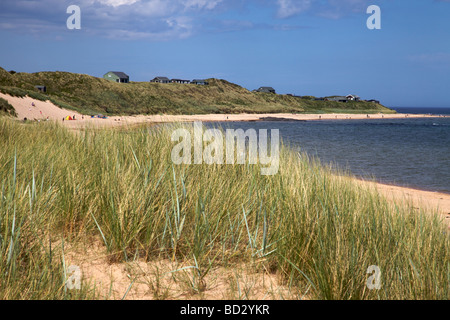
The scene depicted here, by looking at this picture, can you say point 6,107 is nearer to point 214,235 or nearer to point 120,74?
point 214,235

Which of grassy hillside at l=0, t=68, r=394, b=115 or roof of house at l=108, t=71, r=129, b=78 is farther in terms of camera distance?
roof of house at l=108, t=71, r=129, b=78

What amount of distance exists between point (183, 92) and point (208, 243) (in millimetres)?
71130

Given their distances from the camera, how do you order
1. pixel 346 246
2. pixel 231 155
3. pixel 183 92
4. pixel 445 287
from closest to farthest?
1. pixel 445 287
2. pixel 346 246
3. pixel 231 155
4. pixel 183 92

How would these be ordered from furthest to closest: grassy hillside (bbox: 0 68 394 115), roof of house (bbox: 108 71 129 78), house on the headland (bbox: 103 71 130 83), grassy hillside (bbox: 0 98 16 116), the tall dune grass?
roof of house (bbox: 108 71 129 78) → house on the headland (bbox: 103 71 130 83) → grassy hillside (bbox: 0 68 394 115) → grassy hillside (bbox: 0 98 16 116) → the tall dune grass

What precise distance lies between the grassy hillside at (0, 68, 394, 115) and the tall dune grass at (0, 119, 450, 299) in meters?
28.6

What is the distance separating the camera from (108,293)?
2.58m

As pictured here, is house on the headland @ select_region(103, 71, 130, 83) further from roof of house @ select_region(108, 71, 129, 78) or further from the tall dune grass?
the tall dune grass

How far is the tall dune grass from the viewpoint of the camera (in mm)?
2536

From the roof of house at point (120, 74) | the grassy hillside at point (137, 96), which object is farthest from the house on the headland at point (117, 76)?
the grassy hillside at point (137, 96)

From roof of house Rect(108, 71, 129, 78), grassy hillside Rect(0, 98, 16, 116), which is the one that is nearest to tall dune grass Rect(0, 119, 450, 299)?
grassy hillside Rect(0, 98, 16, 116)

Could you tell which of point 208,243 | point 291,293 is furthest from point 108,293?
point 291,293

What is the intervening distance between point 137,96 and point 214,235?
58.3m

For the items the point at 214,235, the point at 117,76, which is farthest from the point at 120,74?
the point at 214,235
